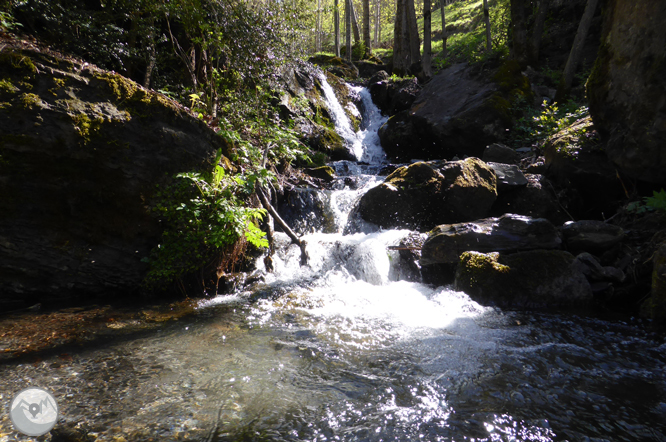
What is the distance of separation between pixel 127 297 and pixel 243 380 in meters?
3.42

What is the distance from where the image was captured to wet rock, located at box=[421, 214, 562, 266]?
5.56 meters

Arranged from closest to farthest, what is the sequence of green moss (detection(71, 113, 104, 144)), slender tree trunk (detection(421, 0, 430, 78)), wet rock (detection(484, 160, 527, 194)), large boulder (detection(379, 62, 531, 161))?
green moss (detection(71, 113, 104, 144)) < wet rock (detection(484, 160, 527, 194)) < large boulder (detection(379, 62, 531, 161)) < slender tree trunk (detection(421, 0, 430, 78))

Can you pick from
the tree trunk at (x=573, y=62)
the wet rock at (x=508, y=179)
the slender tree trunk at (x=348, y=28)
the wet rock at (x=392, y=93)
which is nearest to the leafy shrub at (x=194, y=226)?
the wet rock at (x=508, y=179)

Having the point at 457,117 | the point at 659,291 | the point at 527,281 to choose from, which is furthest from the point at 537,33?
the point at 659,291

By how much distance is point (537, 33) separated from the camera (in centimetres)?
1520

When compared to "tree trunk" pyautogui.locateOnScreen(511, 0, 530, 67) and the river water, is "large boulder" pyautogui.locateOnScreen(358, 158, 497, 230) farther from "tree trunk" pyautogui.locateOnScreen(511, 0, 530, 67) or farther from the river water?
"tree trunk" pyautogui.locateOnScreen(511, 0, 530, 67)

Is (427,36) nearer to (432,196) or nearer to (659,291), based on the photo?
(432,196)

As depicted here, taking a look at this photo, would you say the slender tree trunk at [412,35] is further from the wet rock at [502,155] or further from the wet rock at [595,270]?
the wet rock at [595,270]

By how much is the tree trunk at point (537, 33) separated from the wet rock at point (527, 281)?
1479cm

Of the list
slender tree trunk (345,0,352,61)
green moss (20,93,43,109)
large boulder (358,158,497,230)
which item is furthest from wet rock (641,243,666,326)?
slender tree trunk (345,0,352,61)

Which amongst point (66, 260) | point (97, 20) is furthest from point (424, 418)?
point (97, 20)

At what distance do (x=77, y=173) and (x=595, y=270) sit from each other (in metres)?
8.24

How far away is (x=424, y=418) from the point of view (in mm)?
2512

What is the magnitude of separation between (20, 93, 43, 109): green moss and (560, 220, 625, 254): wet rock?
344 inches
